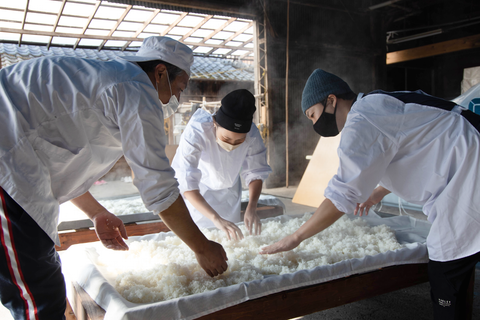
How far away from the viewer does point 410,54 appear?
307 inches

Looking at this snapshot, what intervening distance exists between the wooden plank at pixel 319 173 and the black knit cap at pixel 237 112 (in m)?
3.66

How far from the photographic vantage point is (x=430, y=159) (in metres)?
1.44

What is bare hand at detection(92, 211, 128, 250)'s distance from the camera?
1.58 m

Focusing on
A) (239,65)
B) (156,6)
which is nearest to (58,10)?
(156,6)

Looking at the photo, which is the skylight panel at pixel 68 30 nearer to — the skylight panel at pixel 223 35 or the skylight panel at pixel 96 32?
the skylight panel at pixel 96 32

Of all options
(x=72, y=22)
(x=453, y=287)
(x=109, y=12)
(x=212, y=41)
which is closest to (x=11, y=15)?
(x=72, y=22)

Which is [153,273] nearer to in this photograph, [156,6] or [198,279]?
[198,279]

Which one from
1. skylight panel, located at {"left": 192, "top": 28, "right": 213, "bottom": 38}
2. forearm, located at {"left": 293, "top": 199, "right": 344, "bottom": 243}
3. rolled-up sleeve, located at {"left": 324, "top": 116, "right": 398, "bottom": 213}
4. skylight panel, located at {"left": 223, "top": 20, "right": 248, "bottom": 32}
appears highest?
skylight panel, located at {"left": 223, "top": 20, "right": 248, "bottom": 32}

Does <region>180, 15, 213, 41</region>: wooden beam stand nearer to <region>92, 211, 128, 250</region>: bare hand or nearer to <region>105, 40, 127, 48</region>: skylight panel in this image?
<region>105, 40, 127, 48</region>: skylight panel

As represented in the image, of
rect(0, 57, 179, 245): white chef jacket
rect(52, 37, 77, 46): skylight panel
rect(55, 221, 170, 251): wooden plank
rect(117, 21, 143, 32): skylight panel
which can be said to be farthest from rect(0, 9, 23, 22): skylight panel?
rect(0, 57, 179, 245): white chef jacket

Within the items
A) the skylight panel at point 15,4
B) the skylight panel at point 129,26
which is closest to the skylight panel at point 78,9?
the skylight panel at point 15,4

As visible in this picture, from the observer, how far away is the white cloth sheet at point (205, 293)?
3.88 feet

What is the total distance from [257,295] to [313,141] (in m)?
7.08

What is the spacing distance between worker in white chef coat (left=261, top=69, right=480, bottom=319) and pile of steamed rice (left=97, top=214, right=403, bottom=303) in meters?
0.38
